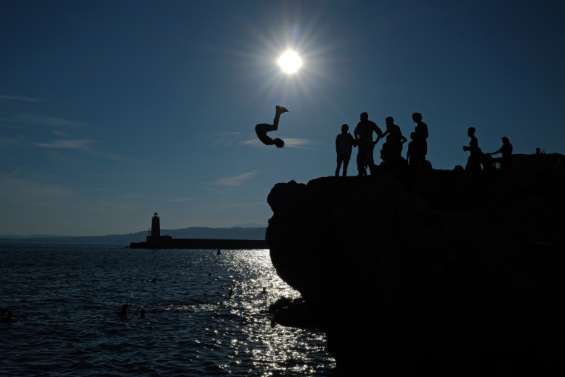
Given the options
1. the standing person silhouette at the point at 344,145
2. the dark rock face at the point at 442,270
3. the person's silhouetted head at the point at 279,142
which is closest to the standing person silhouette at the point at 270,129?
the person's silhouetted head at the point at 279,142

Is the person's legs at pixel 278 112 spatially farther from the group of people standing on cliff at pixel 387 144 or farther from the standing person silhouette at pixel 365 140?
the standing person silhouette at pixel 365 140

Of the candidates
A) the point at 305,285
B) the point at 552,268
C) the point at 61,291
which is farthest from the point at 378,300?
the point at 61,291

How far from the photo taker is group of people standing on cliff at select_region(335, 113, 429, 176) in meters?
14.6

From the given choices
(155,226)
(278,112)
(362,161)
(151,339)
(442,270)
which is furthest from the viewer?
(155,226)

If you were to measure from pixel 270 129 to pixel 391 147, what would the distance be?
4.49m

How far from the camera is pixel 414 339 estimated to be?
10.9 metres

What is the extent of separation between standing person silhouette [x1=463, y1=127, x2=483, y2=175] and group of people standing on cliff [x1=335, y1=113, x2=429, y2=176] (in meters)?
1.57

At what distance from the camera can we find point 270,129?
14719 millimetres

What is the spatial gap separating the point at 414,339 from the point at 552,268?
3.85 m

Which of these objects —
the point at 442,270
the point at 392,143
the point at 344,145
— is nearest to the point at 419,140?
the point at 392,143

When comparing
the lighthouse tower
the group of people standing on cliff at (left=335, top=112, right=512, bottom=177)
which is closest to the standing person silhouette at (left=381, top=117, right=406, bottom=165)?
the group of people standing on cliff at (left=335, top=112, right=512, bottom=177)

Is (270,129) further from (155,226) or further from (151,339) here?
(155,226)

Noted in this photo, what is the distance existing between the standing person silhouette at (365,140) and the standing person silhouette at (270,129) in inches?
114

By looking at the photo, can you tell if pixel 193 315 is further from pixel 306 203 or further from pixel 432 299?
pixel 432 299
